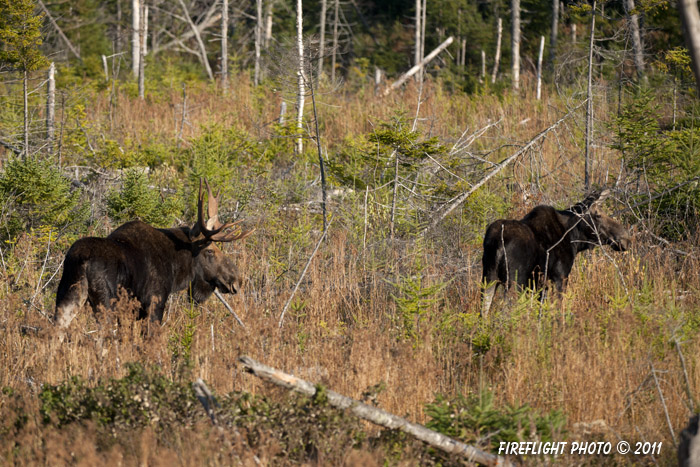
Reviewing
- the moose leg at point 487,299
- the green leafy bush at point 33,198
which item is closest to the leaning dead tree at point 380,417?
the moose leg at point 487,299

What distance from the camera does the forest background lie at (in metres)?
5.14

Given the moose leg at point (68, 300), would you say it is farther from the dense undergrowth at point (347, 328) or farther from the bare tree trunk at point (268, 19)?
the bare tree trunk at point (268, 19)

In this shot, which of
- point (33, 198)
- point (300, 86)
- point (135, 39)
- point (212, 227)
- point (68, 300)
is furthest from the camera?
point (135, 39)

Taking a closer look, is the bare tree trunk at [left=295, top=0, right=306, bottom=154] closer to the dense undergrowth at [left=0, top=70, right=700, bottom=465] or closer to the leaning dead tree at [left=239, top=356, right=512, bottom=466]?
the dense undergrowth at [left=0, top=70, right=700, bottom=465]

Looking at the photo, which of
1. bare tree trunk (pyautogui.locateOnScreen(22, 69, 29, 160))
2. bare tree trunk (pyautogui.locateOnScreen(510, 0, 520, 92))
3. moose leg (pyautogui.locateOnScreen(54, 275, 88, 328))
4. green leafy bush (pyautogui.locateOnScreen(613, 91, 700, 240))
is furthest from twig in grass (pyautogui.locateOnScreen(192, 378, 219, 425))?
bare tree trunk (pyautogui.locateOnScreen(510, 0, 520, 92))

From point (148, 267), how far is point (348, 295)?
2.29 metres

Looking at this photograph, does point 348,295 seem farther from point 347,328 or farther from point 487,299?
point 487,299

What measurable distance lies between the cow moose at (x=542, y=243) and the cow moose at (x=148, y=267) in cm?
262

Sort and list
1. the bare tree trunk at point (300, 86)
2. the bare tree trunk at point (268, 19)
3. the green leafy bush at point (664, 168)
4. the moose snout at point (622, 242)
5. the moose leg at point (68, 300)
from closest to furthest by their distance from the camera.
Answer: the moose leg at point (68, 300)
the moose snout at point (622, 242)
the green leafy bush at point (664, 168)
the bare tree trunk at point (300, 86)
the bare tree trunk at point (268, 19)

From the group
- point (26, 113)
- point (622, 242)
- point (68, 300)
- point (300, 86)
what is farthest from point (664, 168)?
point (26, 113)

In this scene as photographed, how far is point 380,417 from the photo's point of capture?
4.96 metres

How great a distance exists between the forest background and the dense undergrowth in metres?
0.03

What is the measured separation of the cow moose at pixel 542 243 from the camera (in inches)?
323

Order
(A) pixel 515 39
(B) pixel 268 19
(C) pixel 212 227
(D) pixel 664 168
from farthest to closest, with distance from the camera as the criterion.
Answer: (B) pixel 268 19 < (A) pixel 515 39 < (D) pixel 664 168 < (C) pixel 212 227
